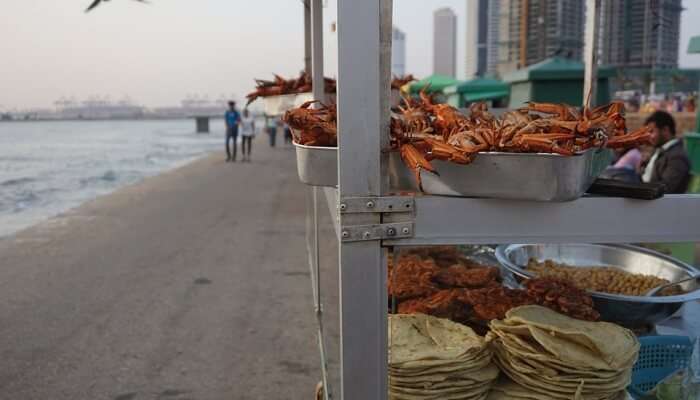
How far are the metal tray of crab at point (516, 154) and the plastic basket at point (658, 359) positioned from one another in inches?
48.9

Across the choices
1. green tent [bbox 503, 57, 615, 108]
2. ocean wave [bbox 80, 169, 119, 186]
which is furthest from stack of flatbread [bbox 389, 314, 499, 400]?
ocean wave [bbox 80, 169, 119, 186]

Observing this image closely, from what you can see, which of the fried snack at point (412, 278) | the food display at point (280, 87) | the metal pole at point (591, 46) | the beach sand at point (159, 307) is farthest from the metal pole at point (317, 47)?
the beach sand at point (159, 307)

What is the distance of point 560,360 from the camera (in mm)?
1855

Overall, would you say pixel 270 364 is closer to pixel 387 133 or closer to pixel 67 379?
pixel 67 379

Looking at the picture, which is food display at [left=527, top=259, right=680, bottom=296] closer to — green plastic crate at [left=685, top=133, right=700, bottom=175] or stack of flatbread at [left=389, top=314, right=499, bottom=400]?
stack of flatbread at [left=389, top=314, right=499, bottom=400]

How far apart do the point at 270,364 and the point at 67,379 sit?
4.37 ft

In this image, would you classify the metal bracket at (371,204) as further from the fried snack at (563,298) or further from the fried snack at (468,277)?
the fried snack at (468,277)

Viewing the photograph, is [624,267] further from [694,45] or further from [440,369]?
[694,45]

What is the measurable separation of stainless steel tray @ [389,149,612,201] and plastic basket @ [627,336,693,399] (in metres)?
1.33

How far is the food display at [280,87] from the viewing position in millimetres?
3810

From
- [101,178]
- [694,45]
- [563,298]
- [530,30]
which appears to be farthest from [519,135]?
[101,178]

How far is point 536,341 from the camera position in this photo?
6.40 feet

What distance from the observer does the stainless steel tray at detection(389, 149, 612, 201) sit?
1.39 m

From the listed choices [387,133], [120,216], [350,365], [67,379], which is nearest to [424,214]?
[387,133]
